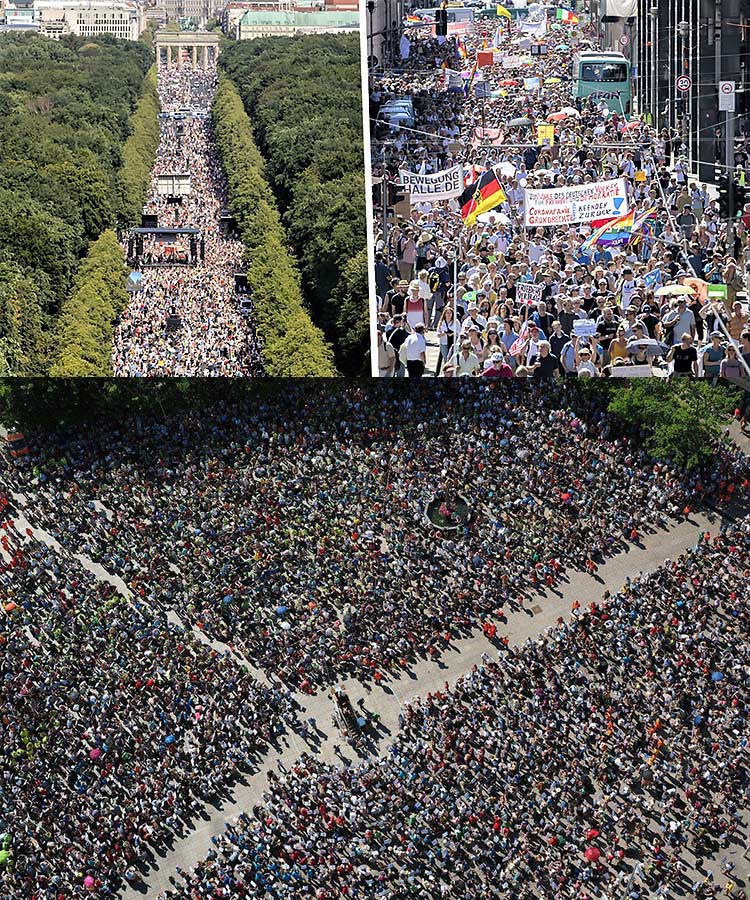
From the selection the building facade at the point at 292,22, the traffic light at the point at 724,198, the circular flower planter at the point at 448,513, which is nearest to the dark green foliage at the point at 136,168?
the building facade at the point at 292,22

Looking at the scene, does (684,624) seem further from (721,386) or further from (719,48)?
(719,48)

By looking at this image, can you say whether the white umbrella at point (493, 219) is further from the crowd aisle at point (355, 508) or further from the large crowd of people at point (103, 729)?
the large crowd of people at point (103, 729)

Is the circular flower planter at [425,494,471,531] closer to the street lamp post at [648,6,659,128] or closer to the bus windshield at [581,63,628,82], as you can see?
the street lamp post at [648,6,659,128]

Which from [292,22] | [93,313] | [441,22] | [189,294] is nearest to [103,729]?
[93,313]

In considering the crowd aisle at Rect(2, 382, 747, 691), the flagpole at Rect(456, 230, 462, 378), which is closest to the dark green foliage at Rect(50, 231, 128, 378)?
the crowd aisle at Rect(2, 382, 747, 691)

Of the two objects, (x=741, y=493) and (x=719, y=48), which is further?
(x=741, y=493)

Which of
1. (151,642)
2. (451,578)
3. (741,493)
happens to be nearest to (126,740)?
(151,642)
